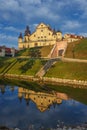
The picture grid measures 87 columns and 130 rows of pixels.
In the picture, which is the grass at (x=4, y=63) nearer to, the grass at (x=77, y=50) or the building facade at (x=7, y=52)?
the building facade at (x=7, y=52)

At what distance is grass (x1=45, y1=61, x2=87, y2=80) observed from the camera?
299ft

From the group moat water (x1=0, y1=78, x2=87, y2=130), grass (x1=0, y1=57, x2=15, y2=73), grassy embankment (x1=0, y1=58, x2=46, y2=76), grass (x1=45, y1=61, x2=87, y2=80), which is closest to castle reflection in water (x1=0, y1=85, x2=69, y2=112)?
moat water (x1=0, y1=78, x2=87, y2=130)

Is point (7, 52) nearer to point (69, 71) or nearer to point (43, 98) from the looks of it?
point (69, 71)

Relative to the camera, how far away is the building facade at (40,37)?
179250mm

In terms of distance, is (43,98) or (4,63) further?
(4,63)

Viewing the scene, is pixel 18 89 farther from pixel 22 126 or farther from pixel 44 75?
pixel 22 126

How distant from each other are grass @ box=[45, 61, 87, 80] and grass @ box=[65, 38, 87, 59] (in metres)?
16.5

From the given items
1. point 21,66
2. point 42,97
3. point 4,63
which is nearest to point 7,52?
point 4,63

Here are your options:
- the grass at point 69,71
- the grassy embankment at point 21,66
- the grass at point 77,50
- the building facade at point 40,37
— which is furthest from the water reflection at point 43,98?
the building facade at point 40,37

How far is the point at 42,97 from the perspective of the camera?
65.1 m

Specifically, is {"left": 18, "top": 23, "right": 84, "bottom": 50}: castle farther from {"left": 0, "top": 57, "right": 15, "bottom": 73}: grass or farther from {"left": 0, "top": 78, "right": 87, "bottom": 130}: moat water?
{"left": 0, "top": 78, "right": 87, "bottom": 130}: moat water

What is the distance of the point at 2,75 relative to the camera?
113000 mm

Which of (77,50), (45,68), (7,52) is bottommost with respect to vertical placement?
(45,68)

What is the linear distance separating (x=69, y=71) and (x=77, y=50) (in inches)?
1488
